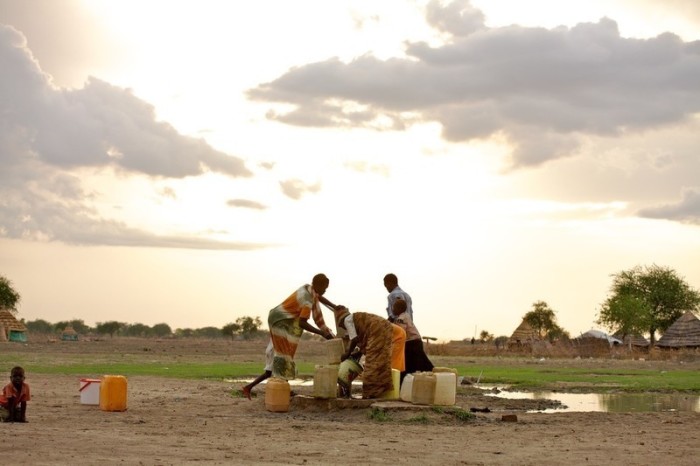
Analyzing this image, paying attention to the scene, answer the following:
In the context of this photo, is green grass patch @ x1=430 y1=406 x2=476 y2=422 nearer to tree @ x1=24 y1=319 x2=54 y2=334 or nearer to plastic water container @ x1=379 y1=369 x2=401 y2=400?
plastic water container @ x1=379 y1=369 x2=401 y2=400

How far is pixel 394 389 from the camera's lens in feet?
49.1

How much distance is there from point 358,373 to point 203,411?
7.40 feet

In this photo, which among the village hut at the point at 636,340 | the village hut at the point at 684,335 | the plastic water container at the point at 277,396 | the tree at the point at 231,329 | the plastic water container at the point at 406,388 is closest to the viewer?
the plastic water container at the point at 277,396

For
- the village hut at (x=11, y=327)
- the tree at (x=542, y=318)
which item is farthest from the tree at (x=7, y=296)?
the tree at (x=542, y=318)

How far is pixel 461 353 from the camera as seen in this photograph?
57.0 m

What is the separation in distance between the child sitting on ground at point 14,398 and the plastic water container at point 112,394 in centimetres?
220

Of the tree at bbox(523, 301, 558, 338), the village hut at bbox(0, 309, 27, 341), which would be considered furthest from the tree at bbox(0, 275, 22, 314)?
the tree at bbox(523, 301, 558, 338)

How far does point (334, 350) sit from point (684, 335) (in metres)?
51.9

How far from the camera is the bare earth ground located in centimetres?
986

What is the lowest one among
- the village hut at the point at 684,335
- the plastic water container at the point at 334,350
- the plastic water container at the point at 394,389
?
the plastic water container at the point at 394,389

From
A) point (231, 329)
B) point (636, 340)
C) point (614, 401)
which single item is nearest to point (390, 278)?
point (614, 401)

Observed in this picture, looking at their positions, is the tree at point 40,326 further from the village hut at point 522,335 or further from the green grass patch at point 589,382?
the green grass patch at point 589,382

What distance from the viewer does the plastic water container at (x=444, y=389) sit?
47.1ft

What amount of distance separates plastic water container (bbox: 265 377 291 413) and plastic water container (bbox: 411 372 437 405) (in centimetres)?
180
